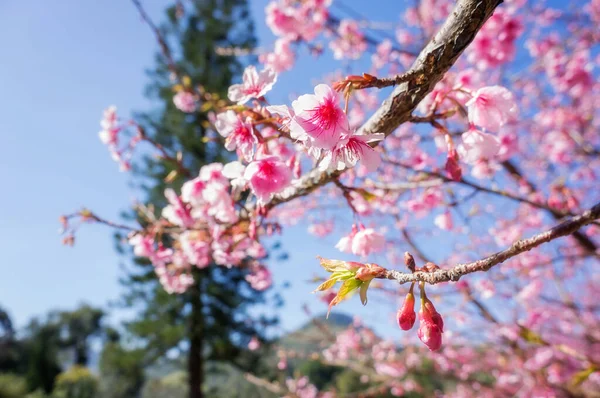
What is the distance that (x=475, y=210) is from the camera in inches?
61.3

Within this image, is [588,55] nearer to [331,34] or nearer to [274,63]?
[331,34]

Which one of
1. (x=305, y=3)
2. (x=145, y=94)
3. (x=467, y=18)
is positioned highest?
(x=145, y=94)

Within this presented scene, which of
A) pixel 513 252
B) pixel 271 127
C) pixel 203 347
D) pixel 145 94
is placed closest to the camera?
pixel 513 252

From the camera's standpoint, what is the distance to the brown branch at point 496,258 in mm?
488

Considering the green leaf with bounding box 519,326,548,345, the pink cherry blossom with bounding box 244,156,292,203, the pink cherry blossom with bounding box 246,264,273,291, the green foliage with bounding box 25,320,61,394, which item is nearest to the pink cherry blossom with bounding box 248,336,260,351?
the pink cherry blossom with bounding box 246,264,273,291

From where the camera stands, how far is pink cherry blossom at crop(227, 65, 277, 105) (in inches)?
30.8

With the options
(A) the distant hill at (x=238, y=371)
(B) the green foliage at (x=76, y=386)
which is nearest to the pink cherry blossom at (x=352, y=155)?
(A) the distant hill at (x=238, y=371)

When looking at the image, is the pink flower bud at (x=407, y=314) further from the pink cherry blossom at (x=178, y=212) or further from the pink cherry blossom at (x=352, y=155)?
the pink cherry blossom at (x=178, y=212)

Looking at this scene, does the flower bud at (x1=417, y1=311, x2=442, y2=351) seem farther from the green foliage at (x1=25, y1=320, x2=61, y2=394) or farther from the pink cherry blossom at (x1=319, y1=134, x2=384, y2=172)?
the green foliage at (x1=25, y1=320, x2=61, y2=394)

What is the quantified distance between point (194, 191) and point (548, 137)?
4.08 metres

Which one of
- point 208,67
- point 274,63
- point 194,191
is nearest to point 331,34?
point 274,63

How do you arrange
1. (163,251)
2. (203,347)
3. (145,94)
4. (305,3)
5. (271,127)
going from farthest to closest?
(145,94) → (203,347) → (305,3) → (163,251) → (271,127)

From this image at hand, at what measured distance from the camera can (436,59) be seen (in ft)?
1.86

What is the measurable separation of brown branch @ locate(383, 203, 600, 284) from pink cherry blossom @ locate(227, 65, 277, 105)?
0.48 m
